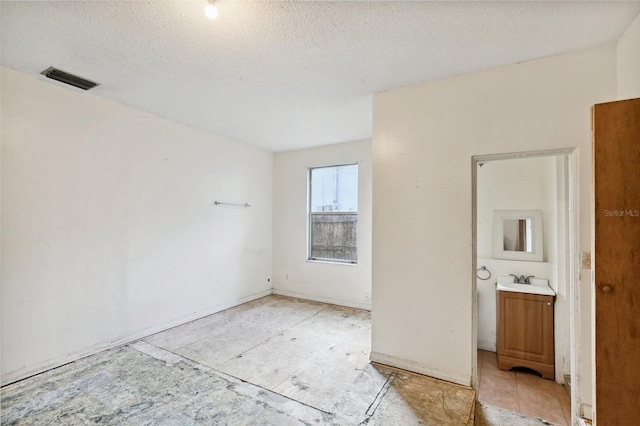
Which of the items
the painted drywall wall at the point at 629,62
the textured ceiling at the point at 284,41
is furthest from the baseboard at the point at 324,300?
the painted drywall wall at the point at 629,62

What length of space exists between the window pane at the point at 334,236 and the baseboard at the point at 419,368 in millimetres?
1965

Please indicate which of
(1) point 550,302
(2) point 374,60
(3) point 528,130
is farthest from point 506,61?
(1) point 550,302

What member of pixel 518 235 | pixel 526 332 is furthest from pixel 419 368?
pixel 518 235

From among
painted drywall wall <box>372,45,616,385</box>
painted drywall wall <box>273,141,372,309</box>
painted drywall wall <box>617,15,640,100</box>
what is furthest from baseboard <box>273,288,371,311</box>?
painted drywall wall <box>617,15,640,100</box>

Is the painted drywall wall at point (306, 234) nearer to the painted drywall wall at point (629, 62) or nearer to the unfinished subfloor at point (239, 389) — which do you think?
the unfinished subfloor at point (239, 389)

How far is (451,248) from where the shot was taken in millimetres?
2398

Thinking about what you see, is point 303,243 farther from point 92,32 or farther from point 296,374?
point 92,32

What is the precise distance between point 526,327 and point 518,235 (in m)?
1.09

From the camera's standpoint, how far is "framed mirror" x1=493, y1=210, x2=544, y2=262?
3397mm

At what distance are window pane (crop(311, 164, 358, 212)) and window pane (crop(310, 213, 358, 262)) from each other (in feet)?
0.46

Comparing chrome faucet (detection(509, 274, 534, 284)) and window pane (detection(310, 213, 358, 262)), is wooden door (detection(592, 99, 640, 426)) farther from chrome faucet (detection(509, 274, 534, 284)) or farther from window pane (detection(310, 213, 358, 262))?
window pane (detection(310, 213, 358, 262))

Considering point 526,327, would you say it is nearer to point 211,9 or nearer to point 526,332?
point 526,332

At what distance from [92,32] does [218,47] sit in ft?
2.61

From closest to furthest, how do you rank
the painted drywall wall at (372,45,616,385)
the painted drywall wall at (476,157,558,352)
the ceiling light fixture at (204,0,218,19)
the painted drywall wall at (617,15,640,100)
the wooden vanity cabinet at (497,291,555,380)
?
1. the ceiling light fixture at (204,0,218,19)
2. the painted drywall wall at (617,15,640,100)
3. the painted drywall wall at (372,45,616,385)
4. the wooden vanity cabinet at (497,291,555,380)
5. the painted drywall wall at (476,157,558,352)
